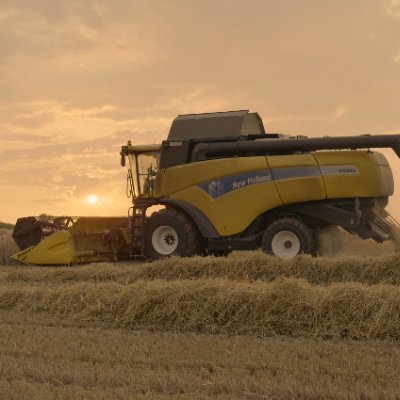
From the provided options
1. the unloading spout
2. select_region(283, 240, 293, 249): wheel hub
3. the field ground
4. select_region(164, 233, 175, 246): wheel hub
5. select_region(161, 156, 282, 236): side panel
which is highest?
the unloading spout

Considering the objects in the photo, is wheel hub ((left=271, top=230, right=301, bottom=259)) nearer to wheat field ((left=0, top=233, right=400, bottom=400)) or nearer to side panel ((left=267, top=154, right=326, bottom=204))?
side panel ((left=267, top=154, right=326, bottom=204))

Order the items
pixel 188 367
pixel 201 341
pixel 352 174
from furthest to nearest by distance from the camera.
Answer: pixel 352 174 < pixel 201 341 < pixel 188 367

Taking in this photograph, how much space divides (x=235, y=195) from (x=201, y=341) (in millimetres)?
7689

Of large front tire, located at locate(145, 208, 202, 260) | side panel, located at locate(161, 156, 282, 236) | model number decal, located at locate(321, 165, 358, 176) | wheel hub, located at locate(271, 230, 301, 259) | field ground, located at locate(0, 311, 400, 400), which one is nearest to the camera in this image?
field ground, located at locate(0, 311, 400, 400)

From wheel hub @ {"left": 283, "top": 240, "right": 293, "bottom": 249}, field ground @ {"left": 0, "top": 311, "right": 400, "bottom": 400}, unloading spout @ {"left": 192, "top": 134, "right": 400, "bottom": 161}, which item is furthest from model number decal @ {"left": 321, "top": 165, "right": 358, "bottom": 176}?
field ground @ {"left": 0, "top": 311, "right": 400, "bottom": 400}

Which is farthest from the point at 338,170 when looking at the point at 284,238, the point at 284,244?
the point at 284,244

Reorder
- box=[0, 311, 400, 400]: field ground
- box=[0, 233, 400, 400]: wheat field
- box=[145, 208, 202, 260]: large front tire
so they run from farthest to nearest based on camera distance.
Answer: box=[145, 208, 202, 260]: large front tire, box=[0, 233, 400, 400]: wheat field, box=[0, 311, 400, 400]: field ground

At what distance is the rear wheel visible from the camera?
44.8 ft

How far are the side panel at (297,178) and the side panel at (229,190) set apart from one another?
18cm

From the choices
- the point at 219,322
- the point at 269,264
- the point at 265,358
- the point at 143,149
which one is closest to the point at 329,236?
the point at 269,264

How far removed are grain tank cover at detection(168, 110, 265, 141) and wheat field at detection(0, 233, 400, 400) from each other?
21.5ft

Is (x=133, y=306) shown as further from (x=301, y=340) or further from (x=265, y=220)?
(x=265, y=220)

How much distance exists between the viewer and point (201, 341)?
6.85 meters

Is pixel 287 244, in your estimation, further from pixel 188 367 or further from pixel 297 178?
pixel 188 367
